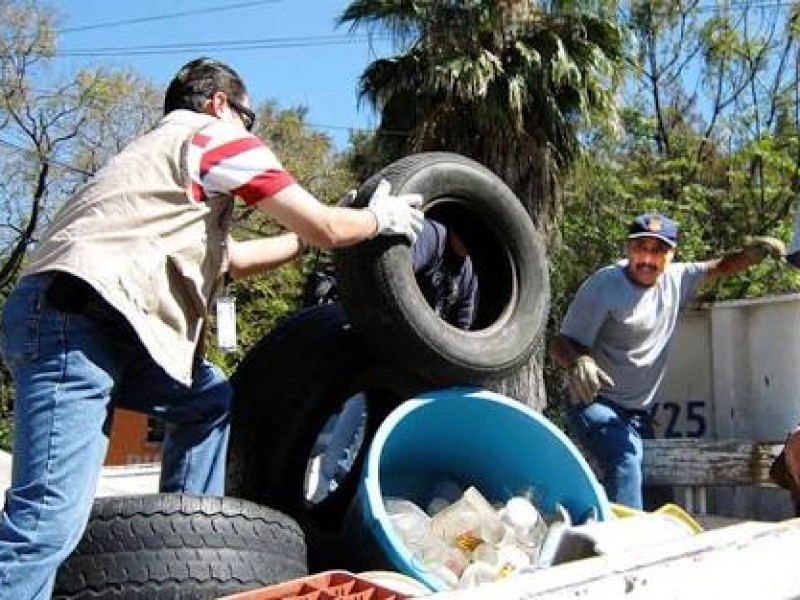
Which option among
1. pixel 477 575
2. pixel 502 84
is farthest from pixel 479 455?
pixel 502 84

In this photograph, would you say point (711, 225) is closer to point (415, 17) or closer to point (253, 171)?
point (415, 17)

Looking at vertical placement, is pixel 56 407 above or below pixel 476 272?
below

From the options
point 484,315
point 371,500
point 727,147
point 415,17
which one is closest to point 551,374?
point 415,17

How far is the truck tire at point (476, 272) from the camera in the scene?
330 centimetres

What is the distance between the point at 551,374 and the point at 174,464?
12496mm

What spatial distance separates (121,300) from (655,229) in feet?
10.3

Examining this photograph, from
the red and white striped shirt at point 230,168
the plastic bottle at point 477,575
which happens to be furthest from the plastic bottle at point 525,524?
the red and white striped shirt at point 230,168

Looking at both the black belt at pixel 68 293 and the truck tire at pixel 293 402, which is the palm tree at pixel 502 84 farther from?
the black belt at pixel 68 293

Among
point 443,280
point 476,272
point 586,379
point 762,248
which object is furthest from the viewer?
point 762,248

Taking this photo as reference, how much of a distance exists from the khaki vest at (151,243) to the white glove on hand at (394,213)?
53 centimetres

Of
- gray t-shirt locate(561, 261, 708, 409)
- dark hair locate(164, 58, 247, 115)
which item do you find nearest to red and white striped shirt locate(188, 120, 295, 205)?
dark hair locate(164, 58, 247, 115)

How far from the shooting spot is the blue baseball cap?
5133mm

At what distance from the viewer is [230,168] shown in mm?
2699

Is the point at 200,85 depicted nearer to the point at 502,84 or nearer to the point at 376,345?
the point at 376,345
